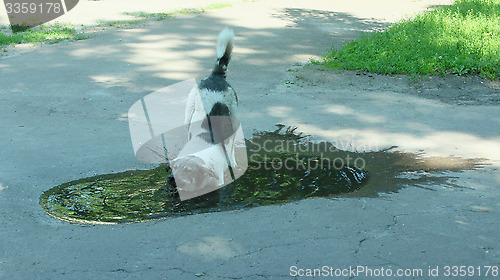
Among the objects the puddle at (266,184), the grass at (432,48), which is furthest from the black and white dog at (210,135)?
the grass at (432,48)

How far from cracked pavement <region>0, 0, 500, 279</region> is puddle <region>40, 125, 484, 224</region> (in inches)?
6.8

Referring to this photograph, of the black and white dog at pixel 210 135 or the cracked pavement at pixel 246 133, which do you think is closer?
the cracked pavement at pixel 246 133

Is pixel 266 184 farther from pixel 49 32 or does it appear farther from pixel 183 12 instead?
pixel 183 12

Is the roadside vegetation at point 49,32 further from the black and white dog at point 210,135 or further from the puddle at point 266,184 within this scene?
the puddle at point 266,184

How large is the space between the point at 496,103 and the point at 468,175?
2.93 m

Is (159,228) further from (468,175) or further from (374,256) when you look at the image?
(468,175)

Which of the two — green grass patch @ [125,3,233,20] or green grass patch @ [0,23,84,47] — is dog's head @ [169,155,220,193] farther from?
green grass patch @ [125,3,233,20]

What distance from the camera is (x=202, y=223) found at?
4.23 meters

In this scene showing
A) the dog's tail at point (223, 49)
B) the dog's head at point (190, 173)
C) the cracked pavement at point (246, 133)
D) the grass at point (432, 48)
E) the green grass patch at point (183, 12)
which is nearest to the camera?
the cracked pavement at point (246, 133)

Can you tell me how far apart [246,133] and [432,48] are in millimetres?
4993

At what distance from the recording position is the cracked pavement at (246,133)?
3.71 meters

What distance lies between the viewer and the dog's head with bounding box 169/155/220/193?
474 cm

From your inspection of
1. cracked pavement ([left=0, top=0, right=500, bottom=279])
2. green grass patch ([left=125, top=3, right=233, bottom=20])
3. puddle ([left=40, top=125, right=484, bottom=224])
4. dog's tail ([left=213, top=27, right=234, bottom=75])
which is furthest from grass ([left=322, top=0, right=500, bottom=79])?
green grass patch ([left=125, top=3, right=233, bottom=20])

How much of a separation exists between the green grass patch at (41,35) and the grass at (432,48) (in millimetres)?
5771
